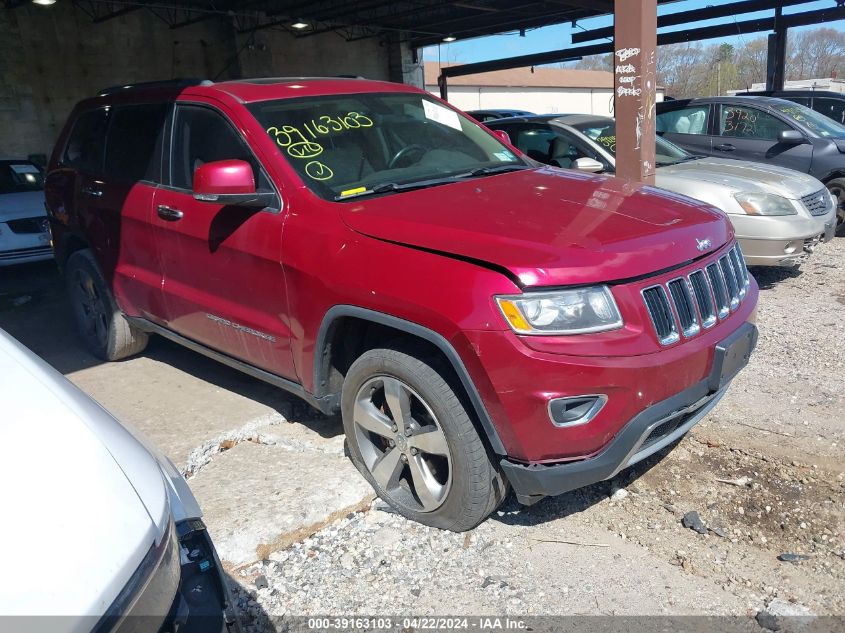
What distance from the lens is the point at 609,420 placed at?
259 cm

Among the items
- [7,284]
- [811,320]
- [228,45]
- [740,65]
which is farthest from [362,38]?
[740,65]

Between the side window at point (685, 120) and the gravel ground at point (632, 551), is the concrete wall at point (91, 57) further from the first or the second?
the gravel ground at point (632, 551)

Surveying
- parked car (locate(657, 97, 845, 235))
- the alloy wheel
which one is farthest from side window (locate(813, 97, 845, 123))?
the alloy wheel

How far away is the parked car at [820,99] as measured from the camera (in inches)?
457

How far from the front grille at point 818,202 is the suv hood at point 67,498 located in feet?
21.1

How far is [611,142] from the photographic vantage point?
7496 mm

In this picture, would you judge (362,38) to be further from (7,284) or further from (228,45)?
(7,284)

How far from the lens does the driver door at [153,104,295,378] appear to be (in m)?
3.51

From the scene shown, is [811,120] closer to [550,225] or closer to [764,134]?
[764,134]

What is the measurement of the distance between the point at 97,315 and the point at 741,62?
2694 inches

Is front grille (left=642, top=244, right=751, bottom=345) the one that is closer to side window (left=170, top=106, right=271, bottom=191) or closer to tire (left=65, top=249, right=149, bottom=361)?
side window (left=170, top=106, right=271, bottom=191)

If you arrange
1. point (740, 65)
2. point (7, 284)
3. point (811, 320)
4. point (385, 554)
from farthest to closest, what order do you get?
point (740, 65) → point (7, 284) → point (811, 320) → point (385, 554)

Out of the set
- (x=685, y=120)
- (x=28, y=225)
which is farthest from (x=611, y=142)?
(x=28, y=225)

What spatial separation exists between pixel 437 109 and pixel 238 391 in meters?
2.22
